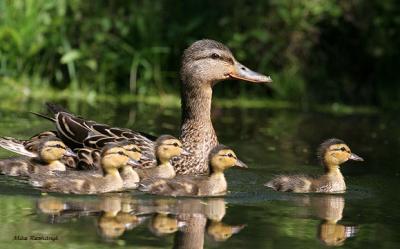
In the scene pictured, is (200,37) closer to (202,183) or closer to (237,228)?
(202,183)

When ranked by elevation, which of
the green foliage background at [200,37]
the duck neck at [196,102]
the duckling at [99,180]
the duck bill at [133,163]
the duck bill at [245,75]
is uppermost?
the green foliage background at [200,37]

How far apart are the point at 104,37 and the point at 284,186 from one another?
20.8 ft

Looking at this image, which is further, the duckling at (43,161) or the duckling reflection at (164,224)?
the duckling at (43,161)

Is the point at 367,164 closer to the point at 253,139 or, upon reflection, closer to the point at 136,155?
the point at 253,139

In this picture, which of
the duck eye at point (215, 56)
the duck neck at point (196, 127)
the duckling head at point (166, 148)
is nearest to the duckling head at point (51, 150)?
the duckling head at point (166, 148)

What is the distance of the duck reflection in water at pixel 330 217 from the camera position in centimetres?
650

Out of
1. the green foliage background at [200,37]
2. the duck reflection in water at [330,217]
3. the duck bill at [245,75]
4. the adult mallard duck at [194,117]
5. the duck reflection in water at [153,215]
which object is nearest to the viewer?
the duck reflection in water at [153,215]

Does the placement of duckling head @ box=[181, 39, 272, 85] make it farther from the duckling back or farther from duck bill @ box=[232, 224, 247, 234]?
duck bill @ box=[232, 224, 247, 234]

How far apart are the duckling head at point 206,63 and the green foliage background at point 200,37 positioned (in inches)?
182

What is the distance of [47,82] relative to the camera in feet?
45.6

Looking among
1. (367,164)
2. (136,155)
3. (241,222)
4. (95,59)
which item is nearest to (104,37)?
(95,59)

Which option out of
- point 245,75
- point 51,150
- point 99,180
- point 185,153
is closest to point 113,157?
point 99,180

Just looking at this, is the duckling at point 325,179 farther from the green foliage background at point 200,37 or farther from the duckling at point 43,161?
the green foliage background at point 200,37

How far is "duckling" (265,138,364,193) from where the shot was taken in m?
8.13
